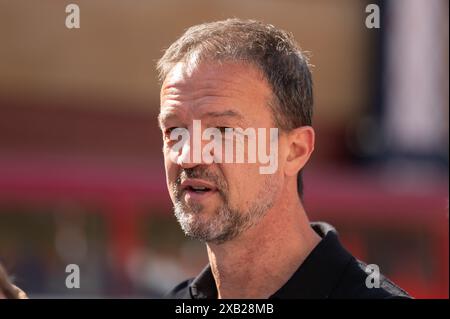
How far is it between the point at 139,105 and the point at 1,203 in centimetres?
384

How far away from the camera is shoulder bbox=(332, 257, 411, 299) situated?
2527mm

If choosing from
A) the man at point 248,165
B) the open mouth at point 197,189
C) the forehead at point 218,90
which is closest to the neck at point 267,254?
the man at point 248,165

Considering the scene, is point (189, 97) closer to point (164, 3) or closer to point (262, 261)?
point (262, 261)

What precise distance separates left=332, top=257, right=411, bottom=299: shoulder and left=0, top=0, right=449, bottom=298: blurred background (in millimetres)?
6652

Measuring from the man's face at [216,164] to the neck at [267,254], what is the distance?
3.5 inches

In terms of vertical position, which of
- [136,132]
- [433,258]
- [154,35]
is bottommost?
[433,258]

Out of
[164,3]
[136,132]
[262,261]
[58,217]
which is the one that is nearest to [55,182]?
[58,217]

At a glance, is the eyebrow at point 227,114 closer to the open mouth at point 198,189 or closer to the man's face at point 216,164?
the man's face at point 216,164

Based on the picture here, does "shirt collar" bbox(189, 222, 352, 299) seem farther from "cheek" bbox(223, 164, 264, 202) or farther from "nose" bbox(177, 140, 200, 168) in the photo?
"nose" bbox(177, 140, 200, 168)

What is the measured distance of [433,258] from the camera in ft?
33.6

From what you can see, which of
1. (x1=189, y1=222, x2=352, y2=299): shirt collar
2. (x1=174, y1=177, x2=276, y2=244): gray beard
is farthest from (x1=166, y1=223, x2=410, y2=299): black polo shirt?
(x1=174, y1=177, x2=276, y2=244): gray beard

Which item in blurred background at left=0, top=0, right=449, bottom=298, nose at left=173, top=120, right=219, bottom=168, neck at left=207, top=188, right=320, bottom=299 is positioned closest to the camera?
nose at left=173, top=120, right=219, bottom=168

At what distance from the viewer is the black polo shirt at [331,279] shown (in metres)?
2.57

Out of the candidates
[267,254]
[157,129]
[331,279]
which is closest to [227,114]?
[267,254]
